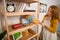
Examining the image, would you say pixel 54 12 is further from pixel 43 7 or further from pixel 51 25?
pixel 43 7

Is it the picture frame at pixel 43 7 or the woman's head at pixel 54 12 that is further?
the picture frame at pixel 43 7

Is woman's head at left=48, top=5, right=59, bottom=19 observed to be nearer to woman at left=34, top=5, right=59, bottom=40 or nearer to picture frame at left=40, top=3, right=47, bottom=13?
woman at left=34, top=5, right=59, bottom=40

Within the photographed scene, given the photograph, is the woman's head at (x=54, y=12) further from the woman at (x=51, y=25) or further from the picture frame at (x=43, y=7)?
the picture frame at (x=43, y=7)

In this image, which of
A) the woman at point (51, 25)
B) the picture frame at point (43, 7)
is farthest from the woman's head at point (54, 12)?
the picture frame at point (43, 7)

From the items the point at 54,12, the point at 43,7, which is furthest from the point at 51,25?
the point at 43,7

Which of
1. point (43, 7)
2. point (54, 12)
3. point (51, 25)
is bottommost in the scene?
point (51, 25)

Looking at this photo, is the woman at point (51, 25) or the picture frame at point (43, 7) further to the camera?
the picture frame at point (43, 7)

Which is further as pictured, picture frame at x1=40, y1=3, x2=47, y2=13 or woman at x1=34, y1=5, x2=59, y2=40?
picture frame at x1=40, y1=3, x2=47, y2=13

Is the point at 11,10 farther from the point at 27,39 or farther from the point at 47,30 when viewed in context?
the point at 47,30

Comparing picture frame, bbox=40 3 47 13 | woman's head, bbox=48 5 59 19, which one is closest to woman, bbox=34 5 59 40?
woman's head, bbox=48 5 59 19

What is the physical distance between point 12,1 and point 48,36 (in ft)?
3.14

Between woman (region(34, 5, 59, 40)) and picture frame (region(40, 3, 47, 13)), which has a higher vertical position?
picture frame (region(40, 3, 47, 13))

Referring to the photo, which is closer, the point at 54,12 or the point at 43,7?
the point at 54,12

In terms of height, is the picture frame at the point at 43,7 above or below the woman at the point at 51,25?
above
